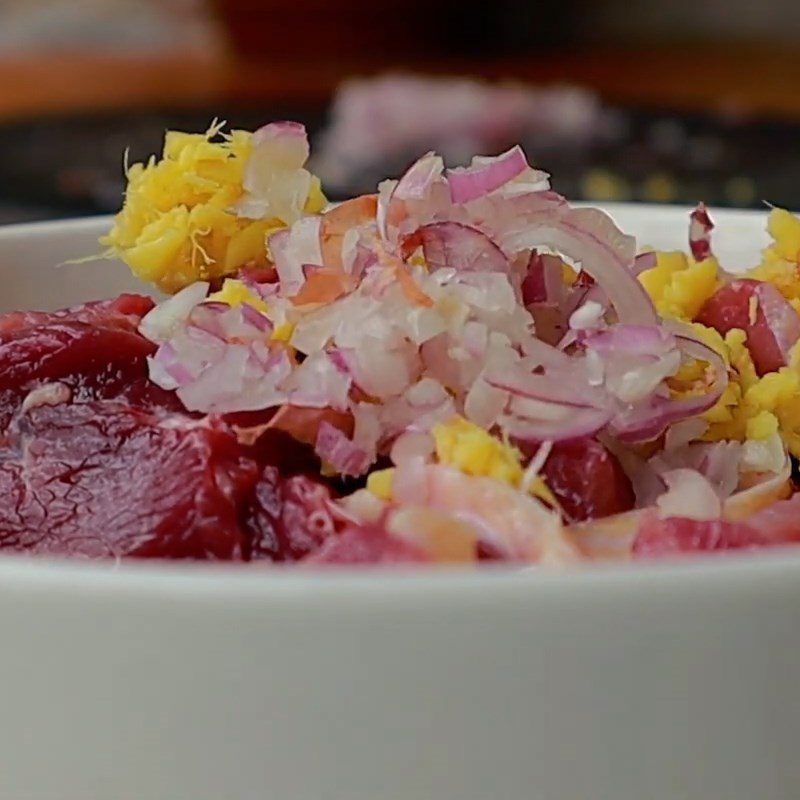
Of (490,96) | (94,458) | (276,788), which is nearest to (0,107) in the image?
(490,96)

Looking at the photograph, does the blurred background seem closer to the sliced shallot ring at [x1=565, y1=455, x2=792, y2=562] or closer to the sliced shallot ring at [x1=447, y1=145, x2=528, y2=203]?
the sliced shallot ring at [x1=447, y1=145, x2=528, y2=203]

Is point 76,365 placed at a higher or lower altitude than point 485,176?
lower

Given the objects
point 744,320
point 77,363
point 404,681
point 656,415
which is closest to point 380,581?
point 404,681

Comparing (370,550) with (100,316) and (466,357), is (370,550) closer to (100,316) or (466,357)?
(466,357)

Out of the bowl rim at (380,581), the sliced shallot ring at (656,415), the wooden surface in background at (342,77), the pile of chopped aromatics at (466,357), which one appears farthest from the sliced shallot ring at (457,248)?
the wooden surface in background at (342,77)

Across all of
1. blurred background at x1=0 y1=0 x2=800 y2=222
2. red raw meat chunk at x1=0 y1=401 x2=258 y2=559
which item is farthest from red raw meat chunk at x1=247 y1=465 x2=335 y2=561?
blurred background at x1=0 y1=0 x2=800 y2=222

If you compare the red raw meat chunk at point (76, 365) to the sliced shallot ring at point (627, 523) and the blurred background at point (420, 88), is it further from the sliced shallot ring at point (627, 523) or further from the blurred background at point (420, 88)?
the blurred background at point (420, 88)

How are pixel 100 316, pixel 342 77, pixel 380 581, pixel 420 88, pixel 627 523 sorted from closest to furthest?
pixel 380 581, pixel 627 523, pixel 100 316, pixel 420 88, pixel 342 77
